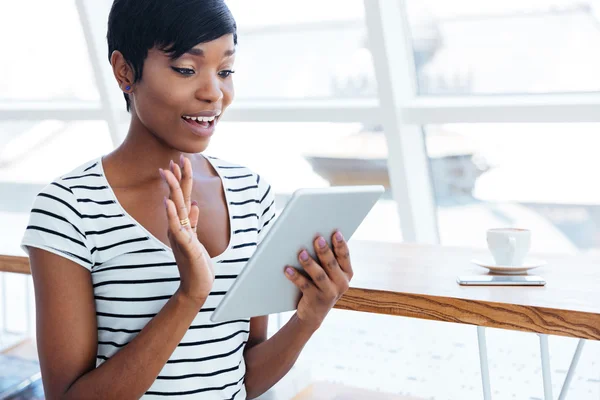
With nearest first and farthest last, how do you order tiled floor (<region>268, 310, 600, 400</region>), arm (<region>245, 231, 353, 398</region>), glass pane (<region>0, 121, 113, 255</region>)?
arm (<region>245, 231, 353, 398</region>) < tiled floor (<region>268, 310, 600, 400</region>) < glass pane (<region>0, 121, 113, 255</region>)

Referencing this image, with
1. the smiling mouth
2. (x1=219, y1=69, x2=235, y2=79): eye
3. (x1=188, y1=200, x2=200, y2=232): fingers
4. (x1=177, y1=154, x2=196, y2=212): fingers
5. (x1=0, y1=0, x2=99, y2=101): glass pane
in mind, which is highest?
(x1=0, y1=0, x2=99, y2=101): glass pane

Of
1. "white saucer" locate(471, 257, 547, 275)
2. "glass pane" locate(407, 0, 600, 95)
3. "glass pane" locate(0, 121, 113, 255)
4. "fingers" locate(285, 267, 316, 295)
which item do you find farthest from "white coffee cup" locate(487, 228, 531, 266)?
"glass pane" locate(0, 121, 113, 255)

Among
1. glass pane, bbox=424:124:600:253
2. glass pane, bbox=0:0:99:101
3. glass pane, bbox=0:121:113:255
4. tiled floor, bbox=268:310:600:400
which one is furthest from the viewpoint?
glass pane, bbox=0:121:113:255

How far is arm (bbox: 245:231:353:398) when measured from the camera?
0.99 meters

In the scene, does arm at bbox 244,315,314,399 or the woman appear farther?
arm at bbox 244,315,314,399

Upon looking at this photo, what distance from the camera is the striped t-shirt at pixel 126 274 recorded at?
99cm

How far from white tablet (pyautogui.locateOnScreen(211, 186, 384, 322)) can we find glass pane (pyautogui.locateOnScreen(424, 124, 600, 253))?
92.4 inches

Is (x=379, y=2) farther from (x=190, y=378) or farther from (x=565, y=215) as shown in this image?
(x=190, y=378)

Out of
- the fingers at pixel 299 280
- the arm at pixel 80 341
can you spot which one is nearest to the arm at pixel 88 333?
the arm at pixel 80 341

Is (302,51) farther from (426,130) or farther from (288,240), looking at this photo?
(288,240)

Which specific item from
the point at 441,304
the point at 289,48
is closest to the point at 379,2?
the point at 289,48

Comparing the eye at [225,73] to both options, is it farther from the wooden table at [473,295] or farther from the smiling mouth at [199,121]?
the wooden table at [473,295]

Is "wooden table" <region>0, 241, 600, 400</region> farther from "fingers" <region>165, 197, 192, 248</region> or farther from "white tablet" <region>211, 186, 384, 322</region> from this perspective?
"fingers" <region>165, 197, 192, 248</region>

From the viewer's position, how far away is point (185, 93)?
1.02 meters
